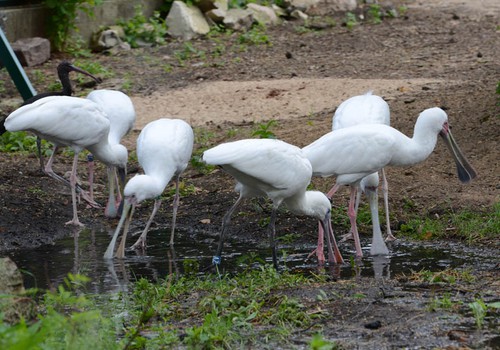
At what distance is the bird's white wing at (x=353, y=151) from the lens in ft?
26.3

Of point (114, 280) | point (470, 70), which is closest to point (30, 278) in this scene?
point (114, 280)

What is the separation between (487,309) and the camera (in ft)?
18.7

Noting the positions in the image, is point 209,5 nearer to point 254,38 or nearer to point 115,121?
point 254,38

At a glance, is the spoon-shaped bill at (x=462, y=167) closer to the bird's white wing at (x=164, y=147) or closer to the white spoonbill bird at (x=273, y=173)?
the white spoonbill bird at (x=273, y=173)

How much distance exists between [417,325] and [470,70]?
869 centimetres

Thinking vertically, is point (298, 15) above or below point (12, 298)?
below

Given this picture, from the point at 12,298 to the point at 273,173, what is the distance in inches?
110

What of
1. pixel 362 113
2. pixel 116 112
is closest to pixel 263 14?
pixel 116 112

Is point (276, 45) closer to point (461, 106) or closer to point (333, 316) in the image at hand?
point (461, 106)

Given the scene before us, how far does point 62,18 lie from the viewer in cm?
1538

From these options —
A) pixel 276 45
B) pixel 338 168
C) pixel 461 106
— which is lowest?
pixel 276 45

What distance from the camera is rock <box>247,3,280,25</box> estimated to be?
1764 centimetres

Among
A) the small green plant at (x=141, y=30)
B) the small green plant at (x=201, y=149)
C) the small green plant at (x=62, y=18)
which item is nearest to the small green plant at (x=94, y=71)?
the small green plant at (x=62, y=18)

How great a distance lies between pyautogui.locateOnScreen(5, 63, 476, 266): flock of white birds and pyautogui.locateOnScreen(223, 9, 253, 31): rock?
24.7ft
